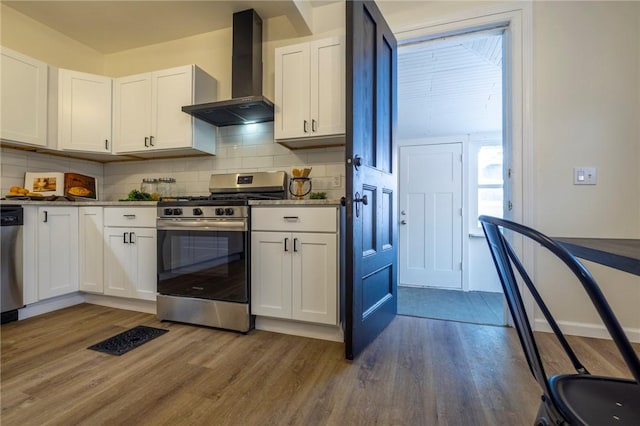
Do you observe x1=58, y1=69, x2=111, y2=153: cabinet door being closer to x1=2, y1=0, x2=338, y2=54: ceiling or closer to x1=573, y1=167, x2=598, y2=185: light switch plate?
x1=2, y1=0, x2=338, y2=54: ceiling

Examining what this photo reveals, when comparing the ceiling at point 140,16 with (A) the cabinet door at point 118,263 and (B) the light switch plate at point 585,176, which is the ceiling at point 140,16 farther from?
(B) the light switch plate at point 585,176

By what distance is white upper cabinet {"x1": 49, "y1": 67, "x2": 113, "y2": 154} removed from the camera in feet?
8.87

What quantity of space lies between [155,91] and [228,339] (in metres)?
→ 2.24

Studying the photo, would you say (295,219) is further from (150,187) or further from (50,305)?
(50,305)

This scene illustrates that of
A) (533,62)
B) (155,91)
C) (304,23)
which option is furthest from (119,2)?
(533,62)

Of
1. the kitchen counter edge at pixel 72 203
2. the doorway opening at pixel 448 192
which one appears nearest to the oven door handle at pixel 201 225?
the kitchen counter edge at pixel 72 203

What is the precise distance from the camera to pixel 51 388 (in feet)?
4.60

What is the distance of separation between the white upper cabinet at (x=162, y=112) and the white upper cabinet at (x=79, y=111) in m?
0.11

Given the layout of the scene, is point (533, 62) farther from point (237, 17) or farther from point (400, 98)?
point (237, 17)

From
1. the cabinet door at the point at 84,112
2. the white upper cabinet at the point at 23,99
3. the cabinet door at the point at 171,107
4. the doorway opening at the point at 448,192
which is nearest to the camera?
the white upper cabinet at the point at 23,99

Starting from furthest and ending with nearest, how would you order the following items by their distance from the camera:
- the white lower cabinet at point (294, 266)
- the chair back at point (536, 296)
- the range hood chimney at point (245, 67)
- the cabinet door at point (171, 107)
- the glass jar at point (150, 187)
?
the glass jar at point (150, 187) < the cabinet door at point (171, 107) < the range hood chimney at point (245, 67) < the white lower cabinet at point (294, 266) < the chair back at point (536, 296)

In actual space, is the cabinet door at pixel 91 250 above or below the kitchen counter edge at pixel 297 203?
below

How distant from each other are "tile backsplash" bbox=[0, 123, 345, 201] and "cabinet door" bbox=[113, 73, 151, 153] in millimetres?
322

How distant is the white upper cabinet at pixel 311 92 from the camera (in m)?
2.19
